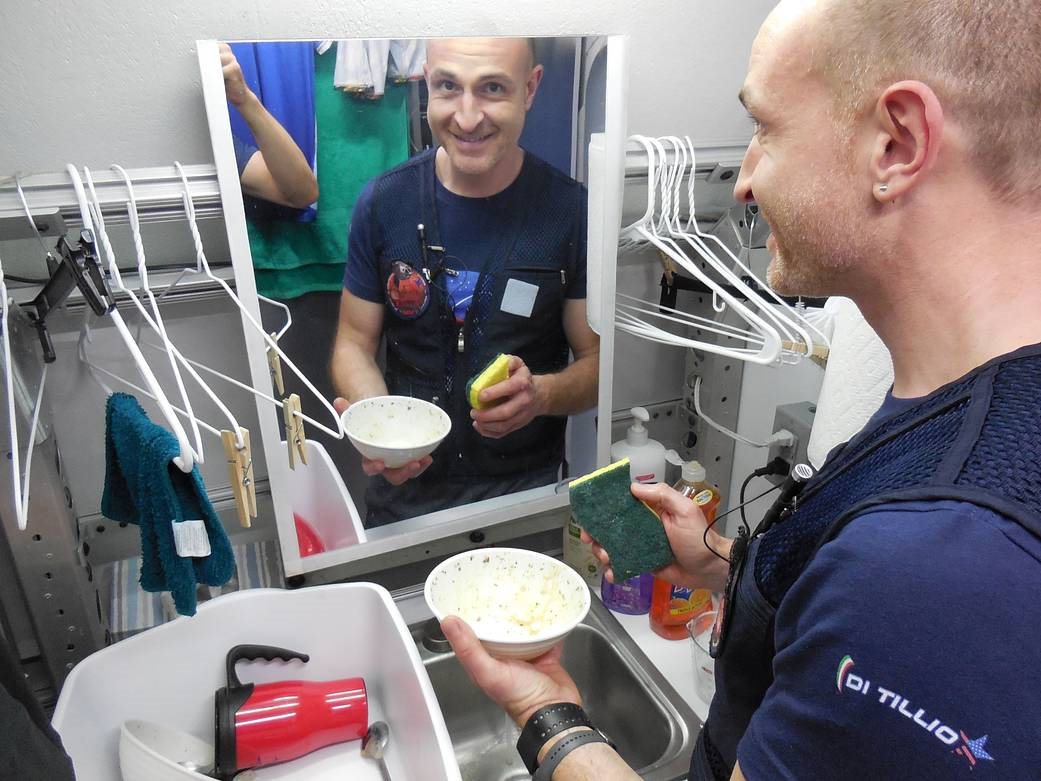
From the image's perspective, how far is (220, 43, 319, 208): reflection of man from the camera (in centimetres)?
91

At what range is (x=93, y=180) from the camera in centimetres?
89

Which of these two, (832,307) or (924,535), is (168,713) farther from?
(832,307)

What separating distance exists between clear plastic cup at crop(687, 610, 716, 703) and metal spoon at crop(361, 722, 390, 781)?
522mm

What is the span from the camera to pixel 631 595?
1.38m

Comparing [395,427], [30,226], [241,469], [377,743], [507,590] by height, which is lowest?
[377,743]

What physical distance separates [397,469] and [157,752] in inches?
20.4

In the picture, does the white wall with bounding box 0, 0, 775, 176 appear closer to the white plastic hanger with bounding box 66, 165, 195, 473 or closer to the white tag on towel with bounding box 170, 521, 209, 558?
the white plastic hanger with bounding box 66, 165, 195, 473

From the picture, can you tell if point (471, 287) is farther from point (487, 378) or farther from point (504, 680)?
point (504, 680)

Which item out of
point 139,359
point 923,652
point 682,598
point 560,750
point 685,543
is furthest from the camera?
point 682,598

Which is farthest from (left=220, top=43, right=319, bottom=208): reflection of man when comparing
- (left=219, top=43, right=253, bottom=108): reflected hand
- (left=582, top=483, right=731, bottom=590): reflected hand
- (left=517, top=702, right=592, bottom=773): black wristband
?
(left=517, top=702, right=592, bottom=773): black wristband

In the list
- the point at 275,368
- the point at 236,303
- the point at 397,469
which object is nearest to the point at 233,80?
the point at 236,303

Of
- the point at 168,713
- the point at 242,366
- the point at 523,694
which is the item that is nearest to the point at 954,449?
the point at 523,694

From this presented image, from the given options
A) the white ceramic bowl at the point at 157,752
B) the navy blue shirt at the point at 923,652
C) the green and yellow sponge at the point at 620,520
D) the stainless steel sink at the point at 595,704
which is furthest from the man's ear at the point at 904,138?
the white ceramic bowl at the point at 157,752

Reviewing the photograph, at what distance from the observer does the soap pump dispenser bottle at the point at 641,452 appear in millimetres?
1375
